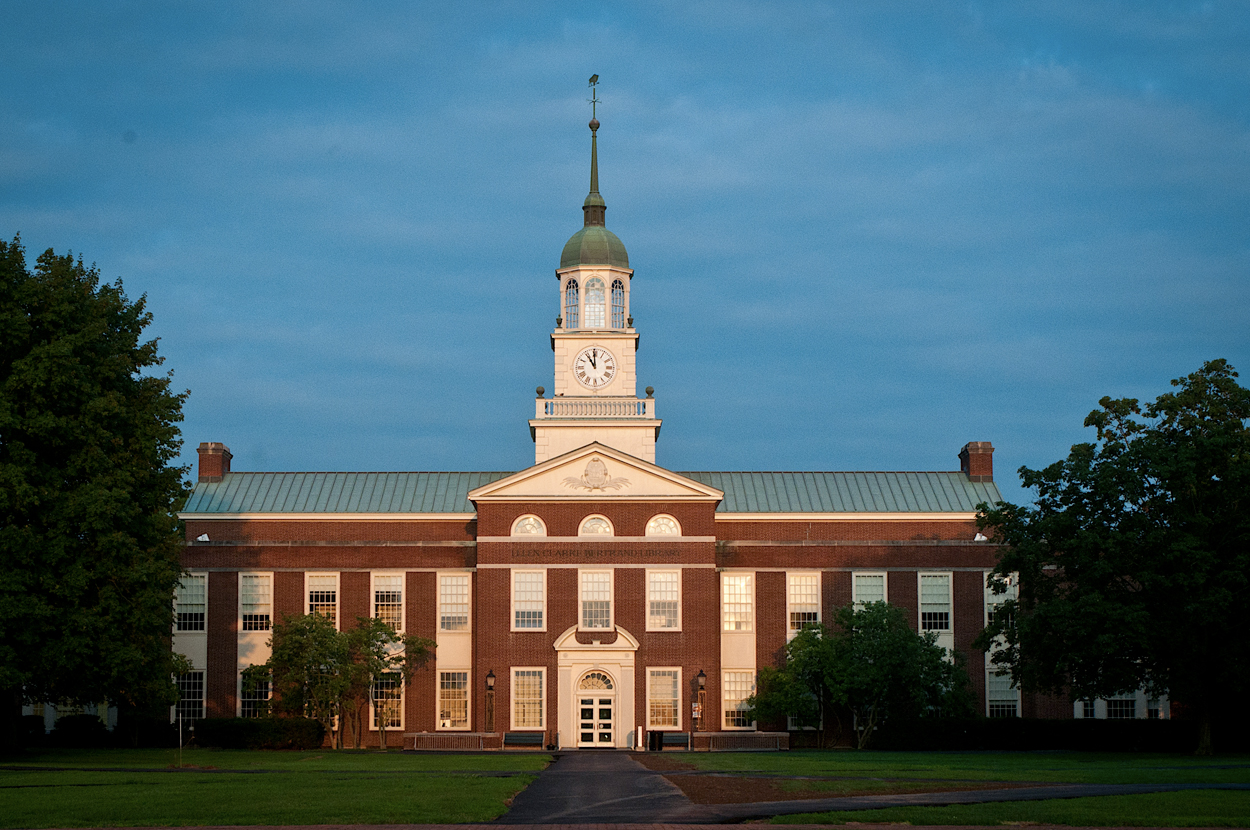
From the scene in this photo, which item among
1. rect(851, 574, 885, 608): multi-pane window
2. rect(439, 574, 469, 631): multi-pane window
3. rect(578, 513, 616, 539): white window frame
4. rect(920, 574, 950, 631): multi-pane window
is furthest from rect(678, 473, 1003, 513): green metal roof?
rect(439, 574, 469, 631): multi-pane window

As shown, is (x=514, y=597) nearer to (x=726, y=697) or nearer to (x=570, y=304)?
(x=726, y=697)

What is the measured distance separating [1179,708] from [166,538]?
39.0m

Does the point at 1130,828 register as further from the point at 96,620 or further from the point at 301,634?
the point at 301,634

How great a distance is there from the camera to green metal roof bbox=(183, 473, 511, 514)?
60.0m

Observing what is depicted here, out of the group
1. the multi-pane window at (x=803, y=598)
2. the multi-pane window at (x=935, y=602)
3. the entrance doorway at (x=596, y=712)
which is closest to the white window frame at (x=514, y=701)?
the entrance doorway at (x=596, y=712)

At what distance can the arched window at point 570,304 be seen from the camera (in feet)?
200

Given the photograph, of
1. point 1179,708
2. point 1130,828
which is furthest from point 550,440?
point 1130,828

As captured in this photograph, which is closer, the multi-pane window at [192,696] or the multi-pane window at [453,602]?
the multi-pane window at [192,696]

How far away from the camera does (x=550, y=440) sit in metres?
58.7

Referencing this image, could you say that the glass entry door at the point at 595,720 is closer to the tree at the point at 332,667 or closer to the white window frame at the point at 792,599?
the tree at the point at 332,667

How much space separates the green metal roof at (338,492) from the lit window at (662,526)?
8.47m

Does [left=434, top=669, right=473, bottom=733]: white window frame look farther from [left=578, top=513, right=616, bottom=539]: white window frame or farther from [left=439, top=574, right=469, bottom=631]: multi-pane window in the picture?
[left=578, top=513, right=616, bottom=539]: white window frame

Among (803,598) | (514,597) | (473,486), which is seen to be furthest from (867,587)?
(473,486)

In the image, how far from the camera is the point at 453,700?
55.9m
